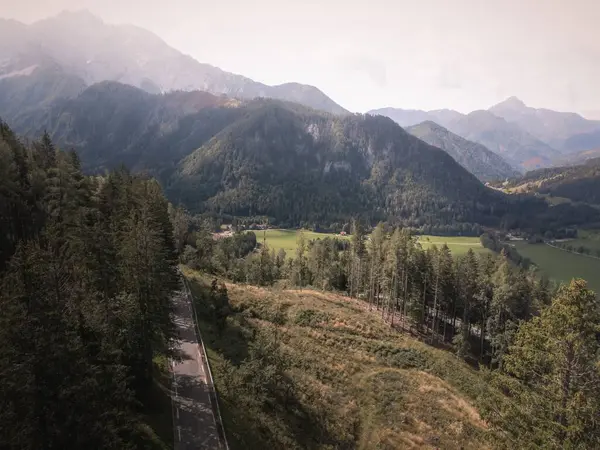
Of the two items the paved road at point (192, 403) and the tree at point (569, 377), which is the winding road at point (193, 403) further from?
the tree at point (569, 377)

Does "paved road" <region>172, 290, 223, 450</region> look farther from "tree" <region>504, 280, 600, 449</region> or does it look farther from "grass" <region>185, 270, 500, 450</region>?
"tree" <region>504, 280, 600, 449</region>

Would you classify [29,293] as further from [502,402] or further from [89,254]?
[502,402]

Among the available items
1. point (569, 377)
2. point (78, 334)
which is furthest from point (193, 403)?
point (569, 377)

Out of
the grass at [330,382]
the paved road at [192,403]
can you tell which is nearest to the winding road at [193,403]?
the paved road at [192,403]

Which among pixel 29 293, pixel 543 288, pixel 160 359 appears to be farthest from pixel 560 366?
pixel 543 288

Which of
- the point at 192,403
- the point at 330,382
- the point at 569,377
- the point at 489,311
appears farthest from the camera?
the point at 489,311

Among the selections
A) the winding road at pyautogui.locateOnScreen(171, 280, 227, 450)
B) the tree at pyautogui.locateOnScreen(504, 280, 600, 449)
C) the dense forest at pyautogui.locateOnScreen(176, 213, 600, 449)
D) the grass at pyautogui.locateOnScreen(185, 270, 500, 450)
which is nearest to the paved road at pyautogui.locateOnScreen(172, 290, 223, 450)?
the winding road at pyautogui.locateOnScreen(171, 280, 227, 450)

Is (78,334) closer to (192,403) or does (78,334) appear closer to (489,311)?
(192,403)
